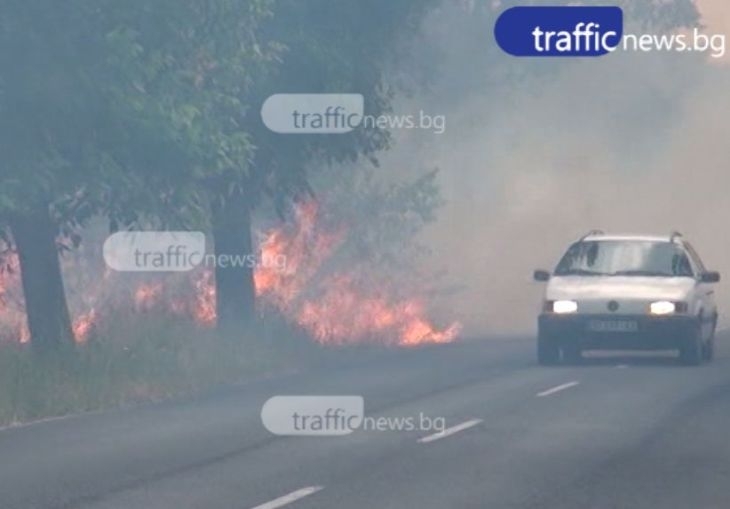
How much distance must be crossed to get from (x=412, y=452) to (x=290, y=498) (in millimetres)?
3167

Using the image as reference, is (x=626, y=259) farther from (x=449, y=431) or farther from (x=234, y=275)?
(x=449, y=431)

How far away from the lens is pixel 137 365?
79.9ft

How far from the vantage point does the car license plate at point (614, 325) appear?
27.4 metres

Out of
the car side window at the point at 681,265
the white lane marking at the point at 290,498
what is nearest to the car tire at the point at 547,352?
the car side window at the point at 681,265

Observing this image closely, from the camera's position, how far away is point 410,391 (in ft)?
76.4

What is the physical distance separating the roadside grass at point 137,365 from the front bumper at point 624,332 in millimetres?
3483

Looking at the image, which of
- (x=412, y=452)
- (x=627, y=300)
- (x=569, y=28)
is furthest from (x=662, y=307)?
(x=412, y=452)

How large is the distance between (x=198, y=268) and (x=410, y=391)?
48.5ft

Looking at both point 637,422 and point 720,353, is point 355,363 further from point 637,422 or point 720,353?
point 637,422

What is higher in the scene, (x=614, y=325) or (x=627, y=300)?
(x=627, y=300)

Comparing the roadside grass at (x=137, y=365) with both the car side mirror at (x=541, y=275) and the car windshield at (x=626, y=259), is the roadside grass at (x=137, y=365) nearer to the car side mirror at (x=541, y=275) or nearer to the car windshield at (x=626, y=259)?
the car side mirror at (x=541, y=275)

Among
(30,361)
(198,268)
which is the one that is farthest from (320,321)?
(30,361)

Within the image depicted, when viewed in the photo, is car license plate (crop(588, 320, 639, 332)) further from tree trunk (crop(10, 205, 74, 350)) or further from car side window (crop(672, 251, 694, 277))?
tree trunk (crop(10, 205, 74, 350))

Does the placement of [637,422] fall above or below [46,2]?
below
